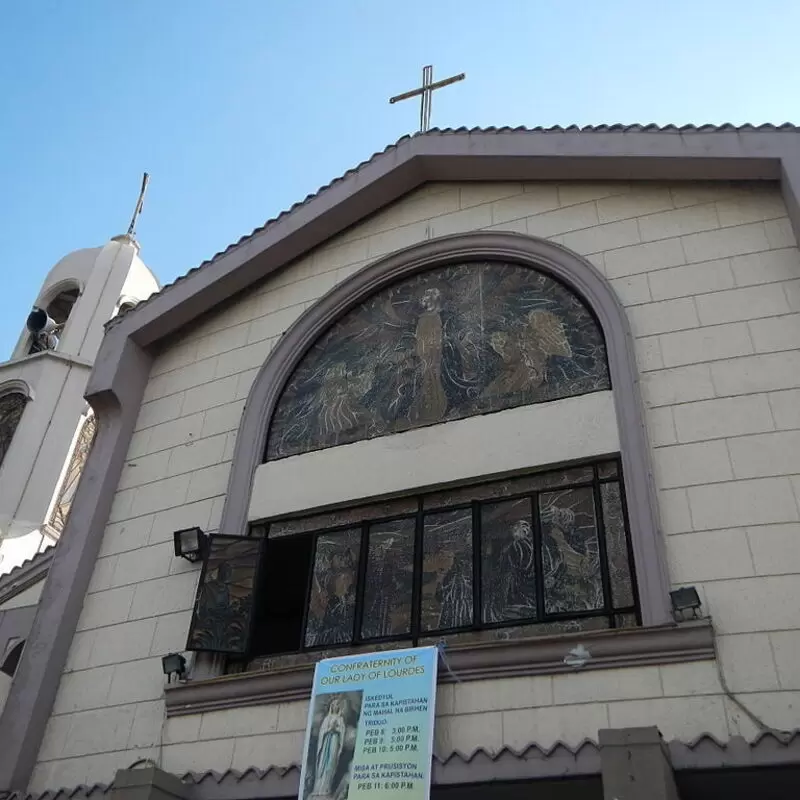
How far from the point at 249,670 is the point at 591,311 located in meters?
4.39

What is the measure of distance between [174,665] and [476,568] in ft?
8.74

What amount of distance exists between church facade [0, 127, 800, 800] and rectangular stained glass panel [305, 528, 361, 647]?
0.08 ft

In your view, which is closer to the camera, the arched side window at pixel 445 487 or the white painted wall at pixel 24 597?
the arched side window at pixel 445 487

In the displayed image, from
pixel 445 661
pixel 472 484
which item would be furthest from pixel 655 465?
pixel 445 661

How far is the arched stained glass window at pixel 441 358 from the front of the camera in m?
8.29

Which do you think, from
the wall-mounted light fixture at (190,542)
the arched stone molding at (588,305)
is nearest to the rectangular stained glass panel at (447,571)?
the arched stone molding at (588,305)

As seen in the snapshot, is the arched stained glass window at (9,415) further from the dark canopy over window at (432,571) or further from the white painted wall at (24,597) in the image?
the dark canopy over window at (432,571)

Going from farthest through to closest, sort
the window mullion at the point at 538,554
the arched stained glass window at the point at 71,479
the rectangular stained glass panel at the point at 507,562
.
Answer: the arched stained glass window at the point at 71,479 → the rectangular stained glass panel at the point at 507,562 → the window mullion at the point at 538,554

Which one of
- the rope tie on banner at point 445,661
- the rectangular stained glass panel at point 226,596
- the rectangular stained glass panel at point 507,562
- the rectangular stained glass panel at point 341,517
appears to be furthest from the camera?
the rectangular stained glass panel at point 341,517

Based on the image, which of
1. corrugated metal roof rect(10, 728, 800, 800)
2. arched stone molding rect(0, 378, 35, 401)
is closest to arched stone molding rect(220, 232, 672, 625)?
corrugated metal roof rect(10, 728, 800, 800)

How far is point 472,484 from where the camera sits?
7855mm

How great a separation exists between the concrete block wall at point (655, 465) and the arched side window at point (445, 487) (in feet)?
0.95

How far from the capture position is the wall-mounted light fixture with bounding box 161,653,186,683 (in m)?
7.67

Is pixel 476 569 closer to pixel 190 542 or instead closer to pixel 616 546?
pixel 616 546
